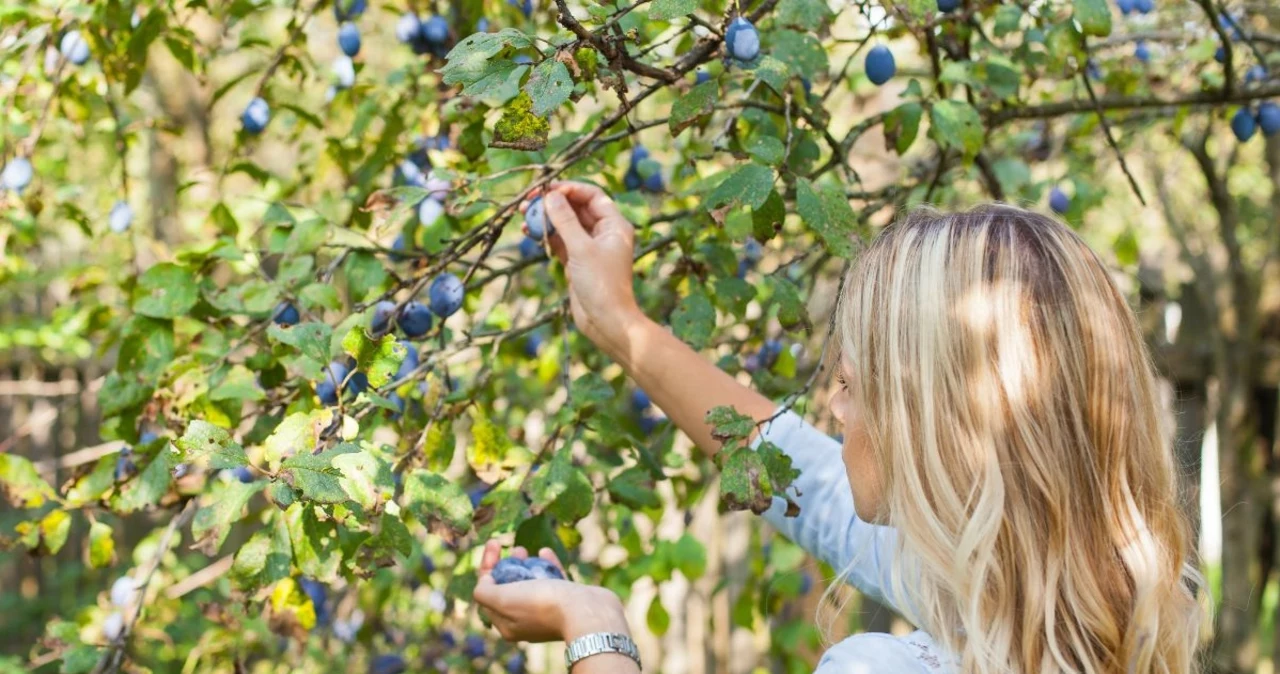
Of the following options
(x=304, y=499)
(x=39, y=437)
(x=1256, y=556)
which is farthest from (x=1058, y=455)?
(x=39, y=437)

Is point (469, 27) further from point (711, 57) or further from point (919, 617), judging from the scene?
point (919, 617)

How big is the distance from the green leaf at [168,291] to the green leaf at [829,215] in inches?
33.4

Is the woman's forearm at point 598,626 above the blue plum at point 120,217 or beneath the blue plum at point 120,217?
beneath

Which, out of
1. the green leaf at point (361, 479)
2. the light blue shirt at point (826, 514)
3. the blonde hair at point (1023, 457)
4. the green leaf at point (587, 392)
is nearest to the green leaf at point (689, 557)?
the light blue shirt at point (826, 514)

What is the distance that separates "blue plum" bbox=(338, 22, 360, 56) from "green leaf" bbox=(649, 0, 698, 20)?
1.09 metres

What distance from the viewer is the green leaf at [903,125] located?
1.71 m

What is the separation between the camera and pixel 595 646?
1.26 m

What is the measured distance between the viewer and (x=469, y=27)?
2066mm

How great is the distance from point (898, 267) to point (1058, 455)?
0.24 meters

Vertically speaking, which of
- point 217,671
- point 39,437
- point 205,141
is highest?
point 205,141

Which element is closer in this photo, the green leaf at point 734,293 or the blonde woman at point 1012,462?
the blonde woman at point 1012,462

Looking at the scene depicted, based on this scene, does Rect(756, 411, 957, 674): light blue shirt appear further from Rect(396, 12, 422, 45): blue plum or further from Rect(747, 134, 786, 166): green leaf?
Rect(396, 12, 422, 45): blue plum

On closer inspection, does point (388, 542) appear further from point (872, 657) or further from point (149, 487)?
point (872, 657)

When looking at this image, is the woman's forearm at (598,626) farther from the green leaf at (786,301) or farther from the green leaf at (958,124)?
the green leaf at (958,124)
